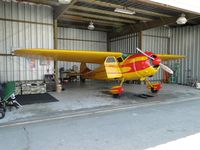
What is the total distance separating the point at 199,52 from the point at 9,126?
12032 mm

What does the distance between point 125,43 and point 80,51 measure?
25.6 feet

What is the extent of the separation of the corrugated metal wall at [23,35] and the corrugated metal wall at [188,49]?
935cm

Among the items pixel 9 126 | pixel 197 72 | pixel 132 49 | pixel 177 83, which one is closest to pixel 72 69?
pixel 132 49

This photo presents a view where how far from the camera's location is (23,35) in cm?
885

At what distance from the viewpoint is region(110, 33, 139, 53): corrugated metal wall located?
13.1 meters

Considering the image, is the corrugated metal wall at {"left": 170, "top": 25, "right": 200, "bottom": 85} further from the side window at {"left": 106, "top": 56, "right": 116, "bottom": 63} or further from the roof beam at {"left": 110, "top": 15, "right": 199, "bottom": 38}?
the side window at {"left": 106, "top": 56, "right": 116, "bottom": 63}

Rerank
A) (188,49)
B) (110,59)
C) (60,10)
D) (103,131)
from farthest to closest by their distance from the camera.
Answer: (188,49)
(60,10)
(110,59)
(103,131)

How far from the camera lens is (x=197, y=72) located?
39.2 feet

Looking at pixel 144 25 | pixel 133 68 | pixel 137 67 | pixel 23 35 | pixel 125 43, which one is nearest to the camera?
pixel 137 67

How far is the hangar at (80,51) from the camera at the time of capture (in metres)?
5.54

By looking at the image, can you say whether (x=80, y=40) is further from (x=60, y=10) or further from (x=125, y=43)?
(x=60, y=10)

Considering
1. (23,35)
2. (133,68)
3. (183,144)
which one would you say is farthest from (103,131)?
(23,35)

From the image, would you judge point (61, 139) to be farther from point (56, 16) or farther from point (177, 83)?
point (177, 83)

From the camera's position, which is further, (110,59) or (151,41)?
(151,41)
